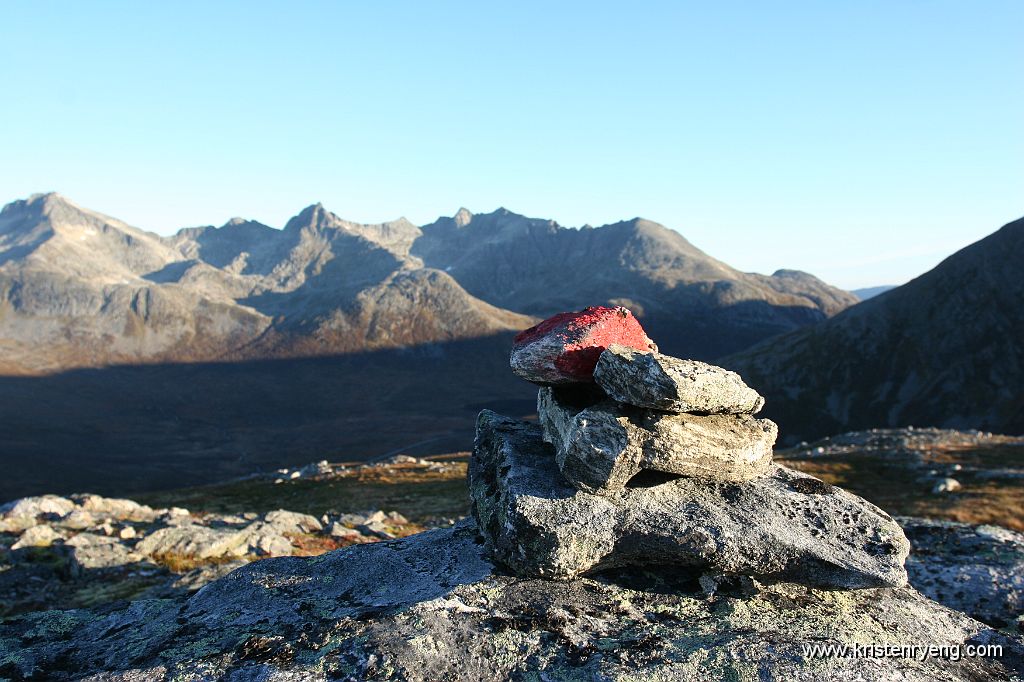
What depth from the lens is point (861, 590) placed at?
972 cm

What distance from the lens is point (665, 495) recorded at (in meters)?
10.0

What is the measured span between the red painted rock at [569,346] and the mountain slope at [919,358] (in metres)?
141

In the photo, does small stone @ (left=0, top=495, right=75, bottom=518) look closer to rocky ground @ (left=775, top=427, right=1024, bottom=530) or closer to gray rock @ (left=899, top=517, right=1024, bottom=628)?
gray rock @ (left=899, top=517, right=1024, bottom=628)

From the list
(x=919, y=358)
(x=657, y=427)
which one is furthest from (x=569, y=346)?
(x=919, y=358)

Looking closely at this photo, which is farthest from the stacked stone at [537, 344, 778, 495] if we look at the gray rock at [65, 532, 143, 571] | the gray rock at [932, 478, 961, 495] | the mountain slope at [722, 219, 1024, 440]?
the mountain slope at [722, 219, 1024, 440]

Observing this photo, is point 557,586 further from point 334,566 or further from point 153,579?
point 153,579

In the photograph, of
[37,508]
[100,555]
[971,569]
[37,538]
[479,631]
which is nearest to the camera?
[479,631]

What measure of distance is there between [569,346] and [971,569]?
8994 mm

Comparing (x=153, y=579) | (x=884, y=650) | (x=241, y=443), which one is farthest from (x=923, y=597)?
(x=241, y=443)

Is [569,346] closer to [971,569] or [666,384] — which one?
[666,384]

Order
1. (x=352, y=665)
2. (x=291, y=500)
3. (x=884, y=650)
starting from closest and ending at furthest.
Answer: (x=352, y=665)
(x=884, y=650)
(x=291, y=500)

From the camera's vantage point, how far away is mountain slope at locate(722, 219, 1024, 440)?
137m

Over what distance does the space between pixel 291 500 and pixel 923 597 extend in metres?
48.0

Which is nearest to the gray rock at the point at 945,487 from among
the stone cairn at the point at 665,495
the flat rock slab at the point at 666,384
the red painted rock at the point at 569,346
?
the stone cairn at the point at 665,495
